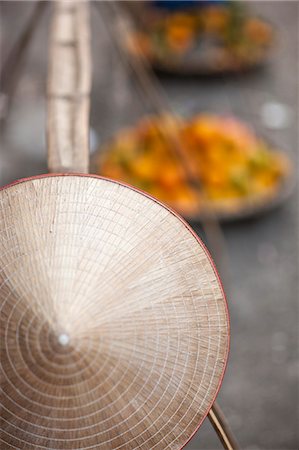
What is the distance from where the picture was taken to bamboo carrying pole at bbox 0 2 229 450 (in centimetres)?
94

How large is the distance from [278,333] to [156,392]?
1.44 m

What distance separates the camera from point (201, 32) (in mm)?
4539

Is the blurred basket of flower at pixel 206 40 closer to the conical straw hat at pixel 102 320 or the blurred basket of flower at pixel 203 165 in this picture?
the blurred basket of flower at pixel 203 165

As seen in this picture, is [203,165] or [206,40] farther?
[206,40]

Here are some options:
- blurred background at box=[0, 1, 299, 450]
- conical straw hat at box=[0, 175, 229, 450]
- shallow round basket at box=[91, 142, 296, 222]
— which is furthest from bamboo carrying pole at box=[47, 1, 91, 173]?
shallow round basket at box=[91, 142, 296, 222]

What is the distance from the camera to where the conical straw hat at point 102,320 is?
0.94 metres

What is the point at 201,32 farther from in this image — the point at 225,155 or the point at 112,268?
the point at 112,268

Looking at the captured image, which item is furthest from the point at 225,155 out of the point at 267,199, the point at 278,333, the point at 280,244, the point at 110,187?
the point at 110,187

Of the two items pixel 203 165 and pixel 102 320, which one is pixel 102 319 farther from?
pixel 203 165

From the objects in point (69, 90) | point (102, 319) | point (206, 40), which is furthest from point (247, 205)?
point (206, 40)

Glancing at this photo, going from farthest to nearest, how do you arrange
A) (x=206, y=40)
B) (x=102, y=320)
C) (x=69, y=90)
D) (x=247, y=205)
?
(x=206, y=40) < (x=247, y=205) < (x=69, y=90) < (x=102, y=320)

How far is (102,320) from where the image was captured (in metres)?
0.96

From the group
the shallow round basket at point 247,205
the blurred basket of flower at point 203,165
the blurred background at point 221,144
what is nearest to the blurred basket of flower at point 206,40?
the blurred background at point 221,144

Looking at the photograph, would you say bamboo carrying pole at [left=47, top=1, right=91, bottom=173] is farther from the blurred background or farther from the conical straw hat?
the blurred background
